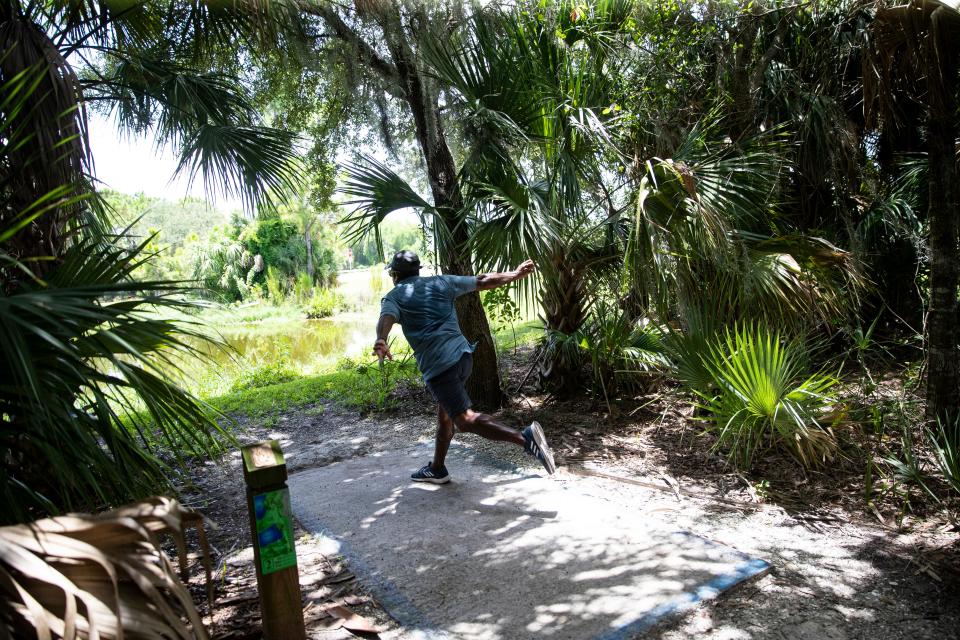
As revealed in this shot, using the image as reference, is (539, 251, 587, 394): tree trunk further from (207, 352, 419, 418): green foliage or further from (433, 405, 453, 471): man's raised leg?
(433, 405, 453, 471): man's raised leg

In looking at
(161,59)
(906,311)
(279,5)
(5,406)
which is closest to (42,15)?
(161,59)

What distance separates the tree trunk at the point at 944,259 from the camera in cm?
429

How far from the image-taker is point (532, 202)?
19.2 ft

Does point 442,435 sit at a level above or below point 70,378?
below

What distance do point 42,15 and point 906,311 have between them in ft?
27.6

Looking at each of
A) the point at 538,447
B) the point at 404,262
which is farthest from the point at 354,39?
the point at 538,447

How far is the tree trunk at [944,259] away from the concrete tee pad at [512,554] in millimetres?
2198

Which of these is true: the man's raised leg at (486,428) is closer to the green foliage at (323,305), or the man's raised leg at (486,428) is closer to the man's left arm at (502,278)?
the man's left arm at (502,278)

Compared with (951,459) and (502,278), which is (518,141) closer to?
(502,278)

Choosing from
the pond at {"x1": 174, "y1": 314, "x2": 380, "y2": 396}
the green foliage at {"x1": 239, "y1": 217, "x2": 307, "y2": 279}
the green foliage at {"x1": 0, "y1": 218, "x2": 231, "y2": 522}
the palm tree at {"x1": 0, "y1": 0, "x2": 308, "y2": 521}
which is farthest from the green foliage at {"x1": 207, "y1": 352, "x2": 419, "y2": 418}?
the green foliage at {"x1": 239, "y1": 217, "x2": 307, "y2": 279}

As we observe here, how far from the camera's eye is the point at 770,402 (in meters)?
4.45

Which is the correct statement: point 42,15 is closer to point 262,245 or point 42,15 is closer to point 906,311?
point 906,311

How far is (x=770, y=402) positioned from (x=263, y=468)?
336 cm

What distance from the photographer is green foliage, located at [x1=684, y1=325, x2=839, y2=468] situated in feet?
14.5
